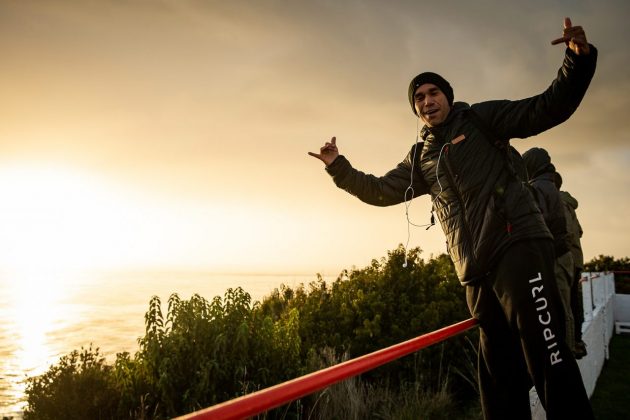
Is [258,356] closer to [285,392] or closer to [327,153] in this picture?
[327,153]

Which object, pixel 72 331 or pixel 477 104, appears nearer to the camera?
pixel 477 104

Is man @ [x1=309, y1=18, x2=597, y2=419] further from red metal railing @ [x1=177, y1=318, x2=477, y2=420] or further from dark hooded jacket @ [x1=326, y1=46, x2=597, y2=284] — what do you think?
red metal railing @ [x1=177, y1=318, x2=477, y2=420]

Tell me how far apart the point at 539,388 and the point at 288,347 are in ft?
16.3

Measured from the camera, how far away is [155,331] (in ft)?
19.8

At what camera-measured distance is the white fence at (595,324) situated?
5.11 m

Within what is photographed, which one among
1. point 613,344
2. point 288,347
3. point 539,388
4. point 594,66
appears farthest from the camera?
point 613,344

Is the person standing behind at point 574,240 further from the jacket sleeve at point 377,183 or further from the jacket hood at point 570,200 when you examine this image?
the jacket sleeve at point 377,183

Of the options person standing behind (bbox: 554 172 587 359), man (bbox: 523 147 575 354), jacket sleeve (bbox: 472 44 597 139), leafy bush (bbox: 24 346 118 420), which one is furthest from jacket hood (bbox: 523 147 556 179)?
leafy bush (bbox: 24 346 118 420)

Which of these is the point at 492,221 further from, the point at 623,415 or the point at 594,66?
the point at 623,415

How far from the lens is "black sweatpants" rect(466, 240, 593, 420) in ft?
6.58

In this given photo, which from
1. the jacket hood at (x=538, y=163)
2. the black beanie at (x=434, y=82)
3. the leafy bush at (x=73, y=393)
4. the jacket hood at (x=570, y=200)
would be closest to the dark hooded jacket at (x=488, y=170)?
the black beanie at (x=434, y=82)

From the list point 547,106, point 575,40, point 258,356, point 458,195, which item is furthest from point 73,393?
point 575,40

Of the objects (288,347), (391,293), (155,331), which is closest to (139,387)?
(155,331)

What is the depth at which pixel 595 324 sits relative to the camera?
6395mm
